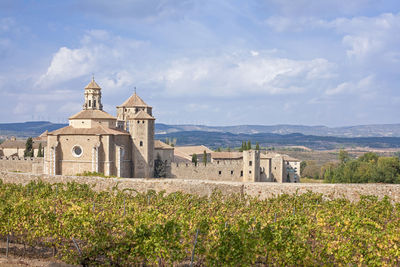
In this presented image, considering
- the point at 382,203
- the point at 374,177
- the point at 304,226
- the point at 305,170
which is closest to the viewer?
the point at 304,226

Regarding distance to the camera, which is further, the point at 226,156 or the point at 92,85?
the point at 226,156

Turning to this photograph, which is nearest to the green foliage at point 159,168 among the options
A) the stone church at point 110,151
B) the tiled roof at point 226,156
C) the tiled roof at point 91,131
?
the stone church at point 110,151

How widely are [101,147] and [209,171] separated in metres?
11.4

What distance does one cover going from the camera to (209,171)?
42.8 meters

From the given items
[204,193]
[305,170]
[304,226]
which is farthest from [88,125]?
[305,170]

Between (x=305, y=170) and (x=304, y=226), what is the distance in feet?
236

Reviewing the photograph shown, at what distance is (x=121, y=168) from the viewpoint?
3716cm

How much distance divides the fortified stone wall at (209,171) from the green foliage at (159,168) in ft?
3.73

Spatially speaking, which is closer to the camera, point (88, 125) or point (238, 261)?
point (238, 261)

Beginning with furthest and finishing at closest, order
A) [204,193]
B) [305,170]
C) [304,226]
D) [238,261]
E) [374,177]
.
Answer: [305,170] < [374,177] < [204,193] < [304,226] < [238,261]

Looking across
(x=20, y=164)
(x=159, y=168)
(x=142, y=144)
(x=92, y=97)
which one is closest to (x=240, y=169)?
(x=159, y=168)

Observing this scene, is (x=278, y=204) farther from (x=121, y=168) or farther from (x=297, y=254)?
(x=121, y=168)

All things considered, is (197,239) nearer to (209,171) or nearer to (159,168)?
(159,168)

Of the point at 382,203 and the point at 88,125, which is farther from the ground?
the point at 88,125
